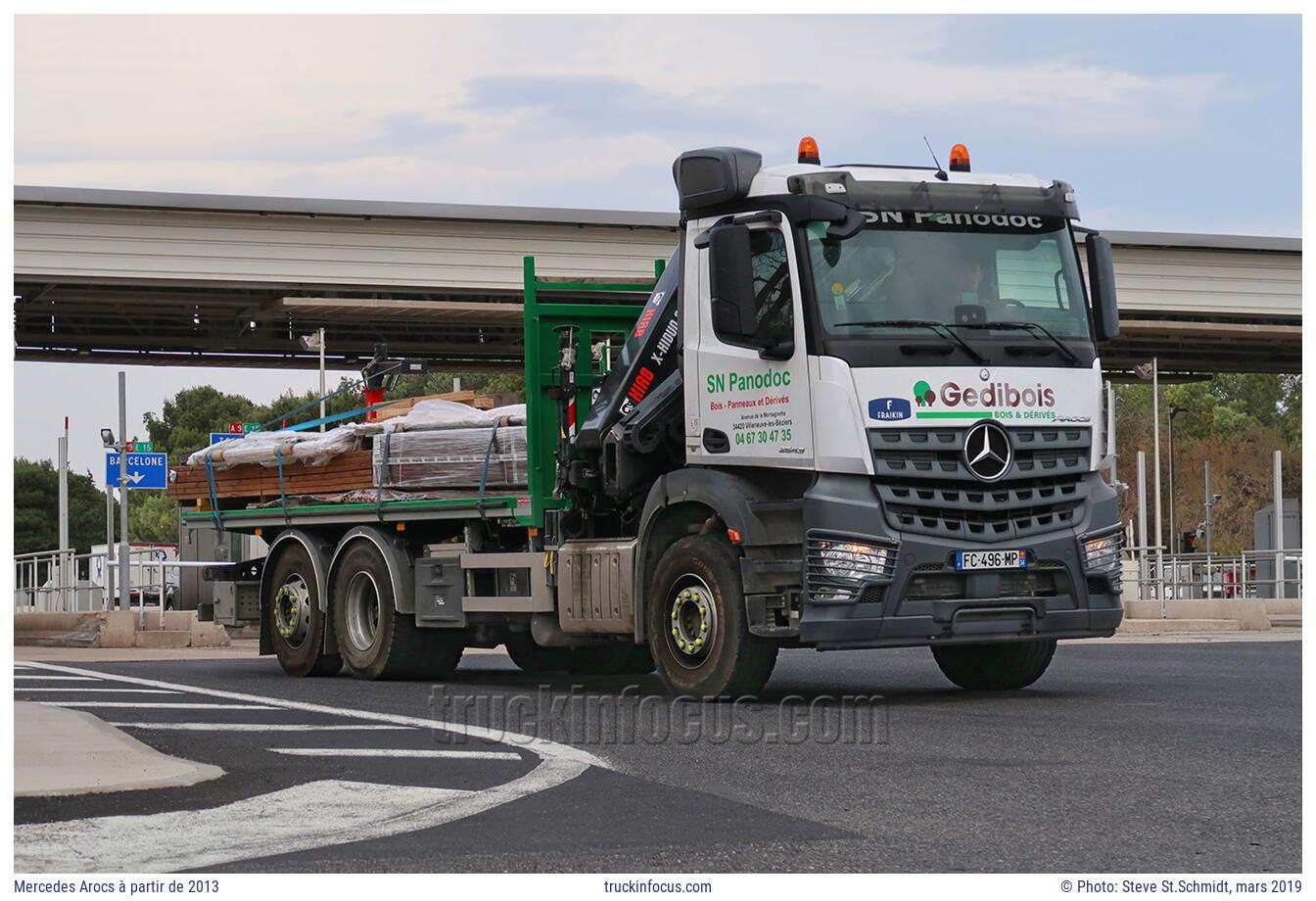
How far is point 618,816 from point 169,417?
95594 mm

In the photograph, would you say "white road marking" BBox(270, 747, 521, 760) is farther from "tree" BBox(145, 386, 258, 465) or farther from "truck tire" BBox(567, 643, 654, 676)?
"tree" BBox(145, 386, 258, 465)

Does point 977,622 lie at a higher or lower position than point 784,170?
lower

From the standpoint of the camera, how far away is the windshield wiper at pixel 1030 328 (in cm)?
1277

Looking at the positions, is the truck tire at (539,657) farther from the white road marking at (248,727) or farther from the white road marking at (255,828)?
the white road marking at (255,828)

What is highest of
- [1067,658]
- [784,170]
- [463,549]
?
[784,170]

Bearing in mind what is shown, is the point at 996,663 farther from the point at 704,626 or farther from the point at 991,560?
the point at 704,626

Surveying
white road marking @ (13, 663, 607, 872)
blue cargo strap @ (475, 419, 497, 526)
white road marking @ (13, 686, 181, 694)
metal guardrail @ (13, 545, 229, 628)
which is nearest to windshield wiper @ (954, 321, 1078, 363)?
blue cargo strap @ (475, 419, 497, 526)

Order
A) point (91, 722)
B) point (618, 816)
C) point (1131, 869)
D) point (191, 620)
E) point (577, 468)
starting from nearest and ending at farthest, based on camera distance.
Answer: point (1131, 869)
point (618, 816)
point (91, 722)
point (577, 468)
point (191, 620)

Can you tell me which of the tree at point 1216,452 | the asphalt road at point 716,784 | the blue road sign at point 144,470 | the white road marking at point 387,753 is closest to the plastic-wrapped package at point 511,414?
the asphalt road at point 716,784

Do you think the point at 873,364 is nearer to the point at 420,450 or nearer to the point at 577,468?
the point at 577,468

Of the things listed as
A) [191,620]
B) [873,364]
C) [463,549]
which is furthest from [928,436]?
[191,620]

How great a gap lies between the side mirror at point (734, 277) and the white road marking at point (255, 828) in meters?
3.81

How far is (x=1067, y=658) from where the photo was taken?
19.7m

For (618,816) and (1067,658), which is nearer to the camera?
(618,816)
